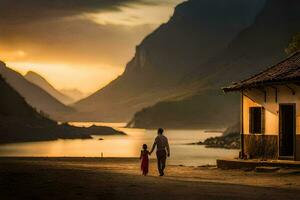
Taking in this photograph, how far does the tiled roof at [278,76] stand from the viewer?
2905 centimetres

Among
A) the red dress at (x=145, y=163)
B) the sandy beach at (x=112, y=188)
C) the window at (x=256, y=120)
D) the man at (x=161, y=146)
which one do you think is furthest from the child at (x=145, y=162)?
the window at (x=256, y=120)

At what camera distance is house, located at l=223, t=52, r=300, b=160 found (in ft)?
96.5

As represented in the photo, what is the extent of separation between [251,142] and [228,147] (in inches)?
3309

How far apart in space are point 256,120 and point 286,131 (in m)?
1.96

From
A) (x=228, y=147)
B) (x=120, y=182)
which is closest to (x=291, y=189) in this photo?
(x=120, y=182)

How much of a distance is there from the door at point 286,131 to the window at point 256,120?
1.25 metres

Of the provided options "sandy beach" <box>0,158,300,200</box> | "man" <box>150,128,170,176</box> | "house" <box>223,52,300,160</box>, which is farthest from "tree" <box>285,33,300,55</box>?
"sandy beach" <box>0,158,300,200</box>

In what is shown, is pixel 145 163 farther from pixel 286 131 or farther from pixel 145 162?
pixel 286 131

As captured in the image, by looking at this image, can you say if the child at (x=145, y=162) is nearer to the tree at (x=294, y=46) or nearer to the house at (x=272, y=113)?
the house at (x=272, y=113)

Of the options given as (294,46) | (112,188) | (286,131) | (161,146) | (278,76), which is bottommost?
(112,188)

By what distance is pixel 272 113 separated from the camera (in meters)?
30.7

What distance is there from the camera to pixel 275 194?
1827 centimetres

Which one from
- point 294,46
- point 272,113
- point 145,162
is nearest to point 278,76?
point 272,113

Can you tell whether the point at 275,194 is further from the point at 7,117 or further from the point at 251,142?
the point at 7,117
